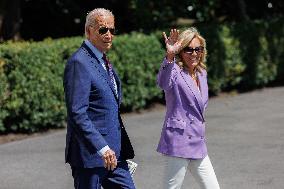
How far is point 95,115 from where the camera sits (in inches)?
179

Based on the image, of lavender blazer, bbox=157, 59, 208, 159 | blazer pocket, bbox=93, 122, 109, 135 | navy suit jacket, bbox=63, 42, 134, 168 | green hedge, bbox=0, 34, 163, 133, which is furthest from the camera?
green hedge, bbox=0, 34, 163, 133

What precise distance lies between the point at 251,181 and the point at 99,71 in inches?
141

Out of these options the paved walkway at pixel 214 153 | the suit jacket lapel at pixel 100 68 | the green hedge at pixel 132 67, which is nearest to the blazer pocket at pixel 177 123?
the suit jacket lapel at pixel 100 68

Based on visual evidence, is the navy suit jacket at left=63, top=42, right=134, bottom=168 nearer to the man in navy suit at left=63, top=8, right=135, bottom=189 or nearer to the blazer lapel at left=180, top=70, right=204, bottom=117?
the man in navy suit at left=63, top=8, right=135, bottom=189

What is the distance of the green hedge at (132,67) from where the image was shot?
11.1m

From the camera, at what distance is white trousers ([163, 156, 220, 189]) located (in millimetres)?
5277

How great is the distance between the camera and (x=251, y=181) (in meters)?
7.66

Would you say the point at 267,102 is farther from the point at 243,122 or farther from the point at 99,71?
the point at 99,71

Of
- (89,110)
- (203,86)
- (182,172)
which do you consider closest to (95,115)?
(89,110)

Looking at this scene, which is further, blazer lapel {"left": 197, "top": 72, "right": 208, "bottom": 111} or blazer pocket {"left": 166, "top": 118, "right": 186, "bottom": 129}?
blazer lapel {"left": 197, "top": 72, "right": 208, "bottom": 111}

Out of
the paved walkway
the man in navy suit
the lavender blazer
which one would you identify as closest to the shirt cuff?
the man in navy suit

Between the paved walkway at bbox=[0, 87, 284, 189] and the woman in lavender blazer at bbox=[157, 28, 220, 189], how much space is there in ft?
7.17

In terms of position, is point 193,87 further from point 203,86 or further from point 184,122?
point 184,122

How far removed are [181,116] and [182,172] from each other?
42 cm
